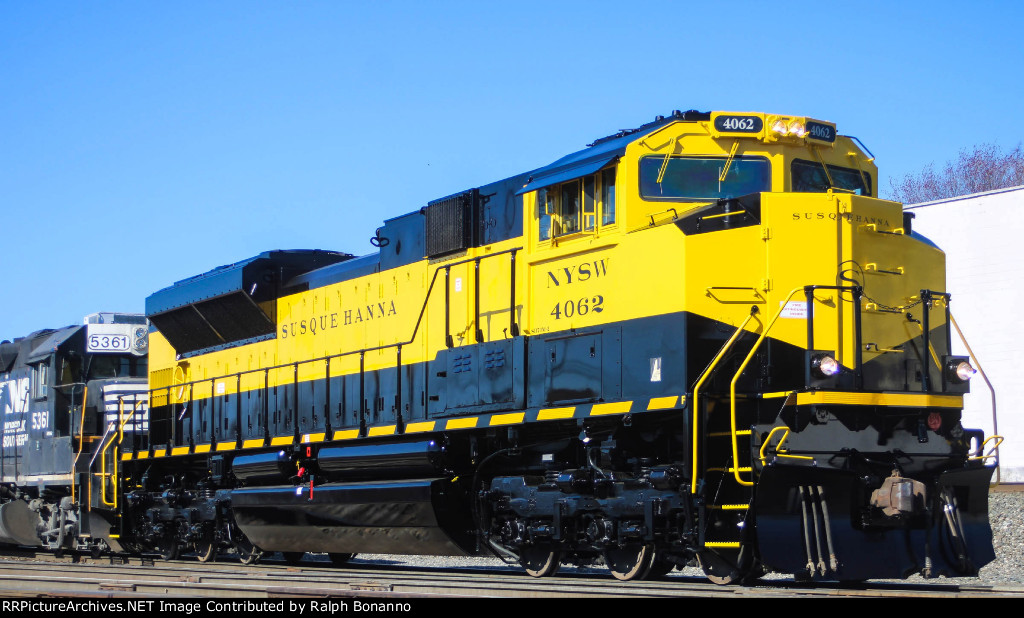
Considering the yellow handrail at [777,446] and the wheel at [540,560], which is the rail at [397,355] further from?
the yellow handrail at [777,446]

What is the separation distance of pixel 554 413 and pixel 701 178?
7.48 feet

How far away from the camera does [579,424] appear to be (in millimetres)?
9727

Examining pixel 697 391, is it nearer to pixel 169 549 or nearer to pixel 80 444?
pixel 169 549

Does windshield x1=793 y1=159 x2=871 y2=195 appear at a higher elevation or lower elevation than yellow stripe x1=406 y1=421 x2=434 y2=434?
higher

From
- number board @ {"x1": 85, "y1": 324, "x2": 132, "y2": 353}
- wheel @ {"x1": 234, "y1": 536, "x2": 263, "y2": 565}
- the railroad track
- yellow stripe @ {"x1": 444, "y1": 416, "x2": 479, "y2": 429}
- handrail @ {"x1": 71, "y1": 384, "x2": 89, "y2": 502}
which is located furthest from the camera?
number board @ {"x1": 85, "y1": 324, "x2": 132, "y2": 353}

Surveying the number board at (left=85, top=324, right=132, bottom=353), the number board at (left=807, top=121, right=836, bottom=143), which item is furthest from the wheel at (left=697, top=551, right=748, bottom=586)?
the number board at (left=85, top=324, right=132, bottom=353)

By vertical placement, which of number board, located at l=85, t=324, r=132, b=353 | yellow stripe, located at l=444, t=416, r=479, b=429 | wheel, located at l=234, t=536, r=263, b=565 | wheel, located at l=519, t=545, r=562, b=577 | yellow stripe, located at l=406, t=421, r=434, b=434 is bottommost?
wheel, located at l=234, t=536, r=263, b=565

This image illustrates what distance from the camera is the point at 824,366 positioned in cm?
846

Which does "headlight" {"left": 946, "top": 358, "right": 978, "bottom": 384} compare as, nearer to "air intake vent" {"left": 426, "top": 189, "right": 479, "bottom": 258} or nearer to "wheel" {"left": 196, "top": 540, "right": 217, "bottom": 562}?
"air intake vent" {"left": 426, "top": 189, "right": 479, "bottom": 258}

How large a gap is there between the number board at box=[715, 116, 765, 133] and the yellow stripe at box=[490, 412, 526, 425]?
9.62 feet

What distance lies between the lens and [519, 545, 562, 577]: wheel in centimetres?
1022

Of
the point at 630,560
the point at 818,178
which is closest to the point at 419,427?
the point at 630,560

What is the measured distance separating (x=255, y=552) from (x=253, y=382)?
2125 mm

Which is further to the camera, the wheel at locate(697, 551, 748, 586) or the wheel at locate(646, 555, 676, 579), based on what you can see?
the wheel at locate(646, 555, 676, 579)
